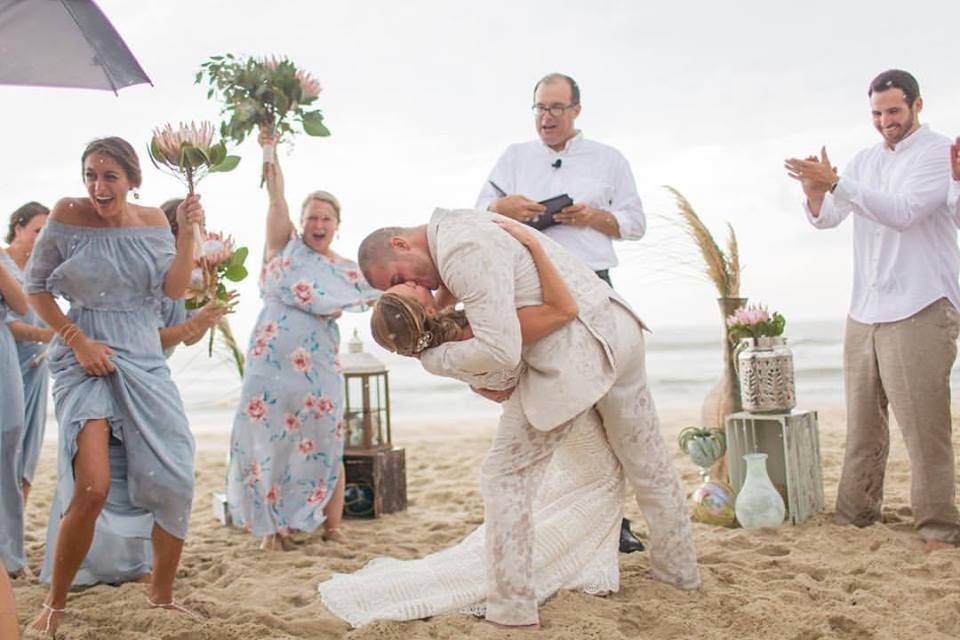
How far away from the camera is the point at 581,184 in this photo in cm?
402

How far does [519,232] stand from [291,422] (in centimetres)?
218

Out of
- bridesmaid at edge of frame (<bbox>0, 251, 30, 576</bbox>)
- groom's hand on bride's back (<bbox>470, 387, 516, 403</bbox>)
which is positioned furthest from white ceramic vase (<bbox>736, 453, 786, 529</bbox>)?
bridesmaid at edge of frame (<bbox>0, 251, 30, 576</bbox>)

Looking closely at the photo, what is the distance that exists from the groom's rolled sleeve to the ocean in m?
8.86

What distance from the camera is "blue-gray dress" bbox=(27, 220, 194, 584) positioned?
2977mm

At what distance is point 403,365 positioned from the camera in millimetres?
18250

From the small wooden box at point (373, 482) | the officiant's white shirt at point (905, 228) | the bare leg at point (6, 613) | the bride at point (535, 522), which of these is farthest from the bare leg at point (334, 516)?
the officiant's white shirt at point (905, 228)

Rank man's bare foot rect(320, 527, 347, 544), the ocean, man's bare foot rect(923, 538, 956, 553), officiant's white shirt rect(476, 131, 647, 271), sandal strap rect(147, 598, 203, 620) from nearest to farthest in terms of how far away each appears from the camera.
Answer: sandal strap rect(147, 598, 203, 620) < man's bare foot rect(923, 538, 956, 553) < officiant's white shirt rect(476, 131, 647, 271) < man's bare foot rect(320, 527, 347, 544) < the ocean

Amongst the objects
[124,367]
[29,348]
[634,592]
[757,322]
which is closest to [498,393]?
[634,592]

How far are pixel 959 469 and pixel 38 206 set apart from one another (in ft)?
18.1

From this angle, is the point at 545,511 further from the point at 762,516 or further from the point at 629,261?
the point at 629,261

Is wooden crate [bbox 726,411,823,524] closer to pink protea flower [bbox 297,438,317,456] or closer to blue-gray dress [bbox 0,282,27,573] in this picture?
pink protea flower [bbox 297,438,317,456]

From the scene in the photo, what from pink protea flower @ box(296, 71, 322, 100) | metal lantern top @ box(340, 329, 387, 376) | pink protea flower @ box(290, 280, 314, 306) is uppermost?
pink protea flower @ box(296, 71, 322, 100)

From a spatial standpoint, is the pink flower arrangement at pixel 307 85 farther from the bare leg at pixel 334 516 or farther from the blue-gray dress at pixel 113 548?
the bare leg at pixel 334 516

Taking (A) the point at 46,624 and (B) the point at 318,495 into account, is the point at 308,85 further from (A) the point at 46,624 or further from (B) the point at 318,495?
(A) the point at 46,624
